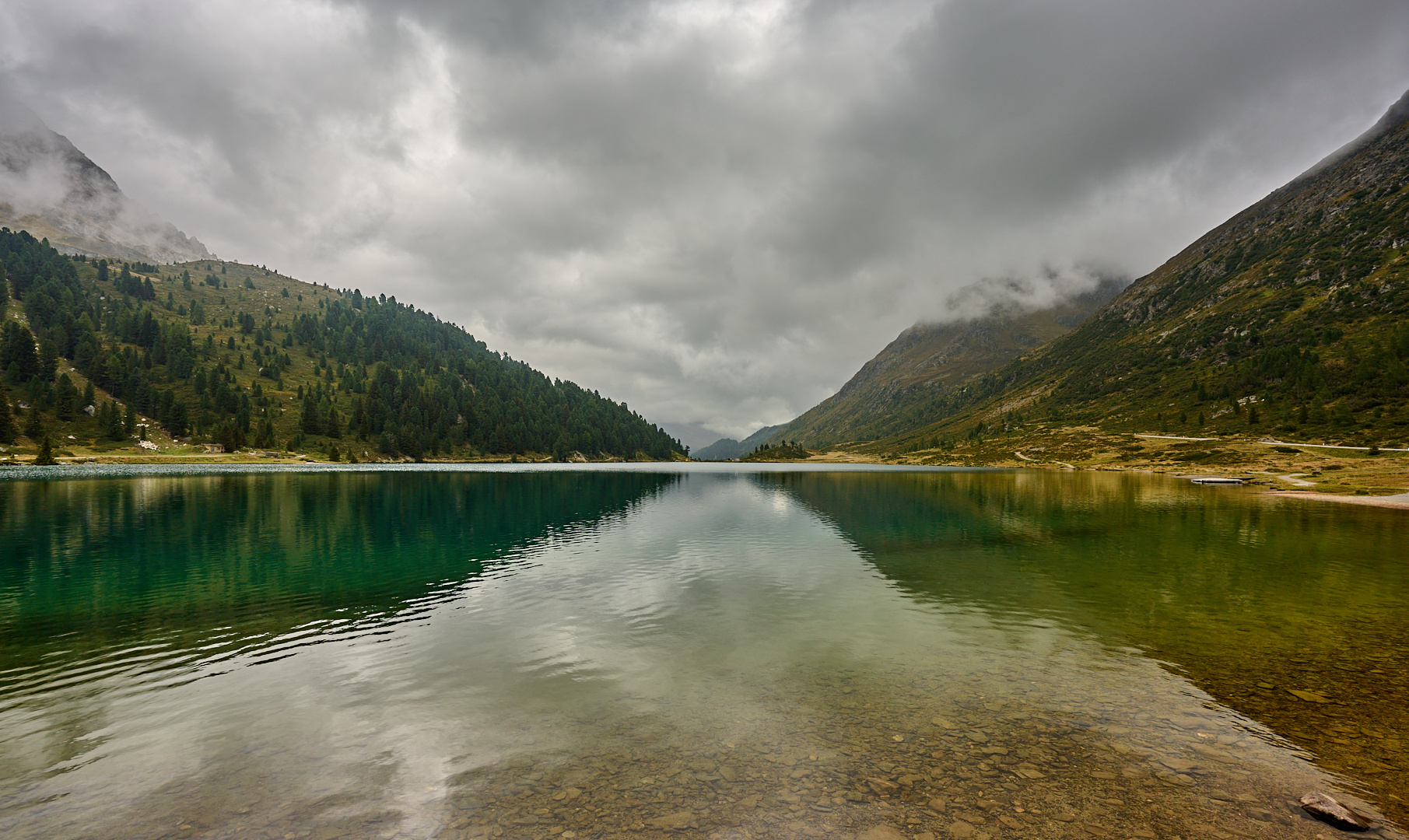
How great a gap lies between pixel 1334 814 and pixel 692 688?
53.6ft

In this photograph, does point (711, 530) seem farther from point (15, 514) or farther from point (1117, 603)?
point (15, 514)

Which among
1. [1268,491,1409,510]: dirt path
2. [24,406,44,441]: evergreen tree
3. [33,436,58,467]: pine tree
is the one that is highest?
[24,406,44,441]: evergreen tree

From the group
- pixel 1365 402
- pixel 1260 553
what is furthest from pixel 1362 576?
pixel 1365 402

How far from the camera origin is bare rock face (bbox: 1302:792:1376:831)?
11.2 meters

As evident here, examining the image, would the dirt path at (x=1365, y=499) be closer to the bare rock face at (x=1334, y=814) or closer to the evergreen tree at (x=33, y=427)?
the bare rock face at (x=1334, y=814)

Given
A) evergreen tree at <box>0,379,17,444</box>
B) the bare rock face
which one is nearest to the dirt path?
the bare rock face

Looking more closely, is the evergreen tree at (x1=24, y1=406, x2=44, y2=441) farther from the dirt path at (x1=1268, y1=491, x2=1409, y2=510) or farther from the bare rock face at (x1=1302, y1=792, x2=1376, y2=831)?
the dirt path at (x1=1268, y1=491, x2=1409, y2=510)

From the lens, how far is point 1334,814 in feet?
37.2

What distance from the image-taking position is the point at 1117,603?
31.7 m

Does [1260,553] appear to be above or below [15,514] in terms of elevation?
below

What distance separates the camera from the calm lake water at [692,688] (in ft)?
41.4

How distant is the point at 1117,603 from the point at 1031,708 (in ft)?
62.9

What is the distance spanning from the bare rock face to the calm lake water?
44 cm

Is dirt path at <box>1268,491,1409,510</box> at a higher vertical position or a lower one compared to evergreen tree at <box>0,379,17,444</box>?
lower
